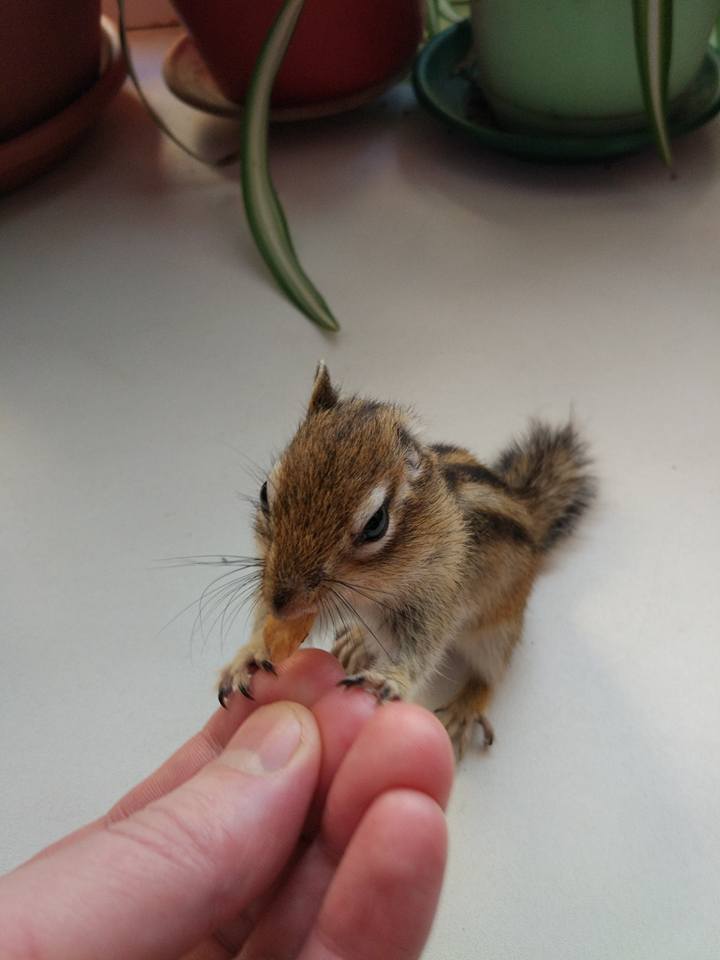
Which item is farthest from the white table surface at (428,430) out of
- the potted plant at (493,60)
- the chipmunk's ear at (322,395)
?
the chipmunk's ear at (322,395)

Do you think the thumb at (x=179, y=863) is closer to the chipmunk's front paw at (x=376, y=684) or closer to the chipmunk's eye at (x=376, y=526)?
the chipmunk's front paw at (x=376, y=684)

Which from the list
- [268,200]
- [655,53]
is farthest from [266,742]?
[655,53]

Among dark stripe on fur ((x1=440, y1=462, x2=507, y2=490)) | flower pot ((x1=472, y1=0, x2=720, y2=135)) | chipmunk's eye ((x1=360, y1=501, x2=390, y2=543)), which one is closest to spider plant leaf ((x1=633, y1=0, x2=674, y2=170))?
flower pot ((x1=472, y1=0, x2=720, y2=135))

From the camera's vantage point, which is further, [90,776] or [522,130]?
[522,130]

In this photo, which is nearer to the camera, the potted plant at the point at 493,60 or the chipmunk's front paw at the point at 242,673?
the chipmunk's front paw at the point at 242,673

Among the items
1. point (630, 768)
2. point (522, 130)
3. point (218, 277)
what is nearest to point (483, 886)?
point (630, 768)

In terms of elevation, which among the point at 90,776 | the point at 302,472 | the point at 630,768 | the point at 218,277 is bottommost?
the point at 630,768

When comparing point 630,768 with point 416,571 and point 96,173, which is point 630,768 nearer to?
point 416,571
